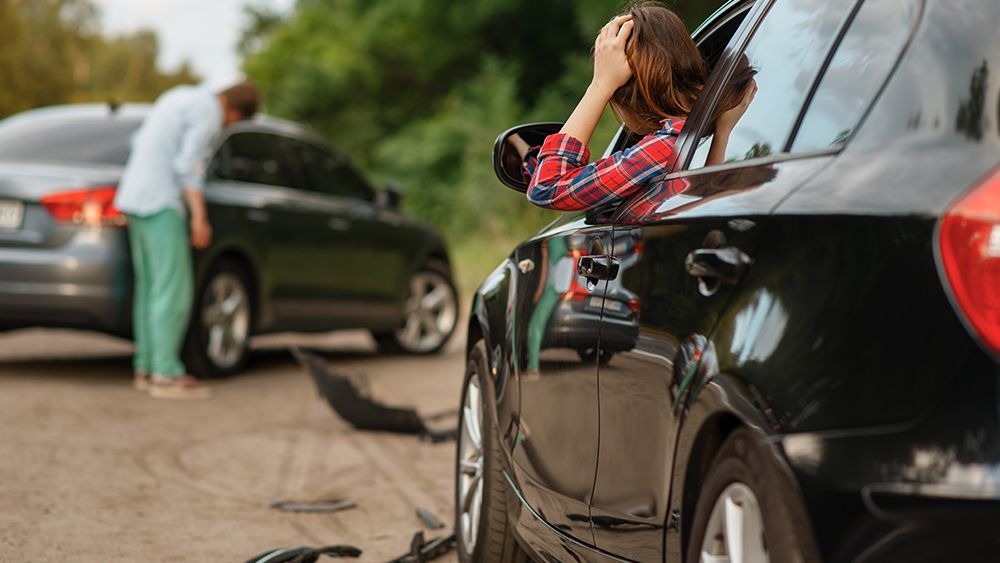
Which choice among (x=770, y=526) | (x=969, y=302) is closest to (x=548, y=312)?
(x=770, y=526)

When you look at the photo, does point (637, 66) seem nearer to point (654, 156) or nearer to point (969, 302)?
point (654, 156)

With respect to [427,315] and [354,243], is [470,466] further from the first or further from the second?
[427,315]

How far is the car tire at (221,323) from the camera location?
10094 millimetres

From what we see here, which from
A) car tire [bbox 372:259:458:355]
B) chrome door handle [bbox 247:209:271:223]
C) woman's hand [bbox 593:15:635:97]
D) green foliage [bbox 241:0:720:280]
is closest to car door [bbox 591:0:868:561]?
woman's hand [bbox 593:15:635:97]

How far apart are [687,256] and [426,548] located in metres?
2.46

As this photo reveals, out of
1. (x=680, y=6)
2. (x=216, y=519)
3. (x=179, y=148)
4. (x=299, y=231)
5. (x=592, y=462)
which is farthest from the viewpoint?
(x=299, y=231)

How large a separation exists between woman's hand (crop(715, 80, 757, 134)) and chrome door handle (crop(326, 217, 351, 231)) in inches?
324

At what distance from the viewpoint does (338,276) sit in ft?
37.9

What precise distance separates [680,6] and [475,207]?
73.0 ft

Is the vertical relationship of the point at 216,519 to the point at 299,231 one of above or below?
below

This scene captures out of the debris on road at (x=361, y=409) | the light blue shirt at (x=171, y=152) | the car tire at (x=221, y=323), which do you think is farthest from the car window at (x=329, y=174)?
the debris on road at (x=361, y=409)

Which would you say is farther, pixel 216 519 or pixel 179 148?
pixel 179 148

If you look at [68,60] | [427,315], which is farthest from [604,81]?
[68,60]

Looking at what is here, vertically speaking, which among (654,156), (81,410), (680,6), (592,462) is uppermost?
(680,6)
